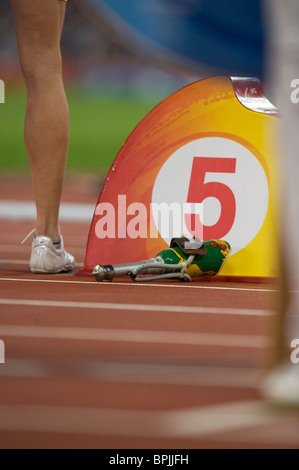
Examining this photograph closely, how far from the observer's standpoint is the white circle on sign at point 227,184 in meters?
3.84

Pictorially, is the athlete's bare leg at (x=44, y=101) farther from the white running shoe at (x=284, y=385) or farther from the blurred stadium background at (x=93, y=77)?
the blurred stadium background at (x=93, y=77)

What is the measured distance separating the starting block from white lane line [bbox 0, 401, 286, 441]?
1.80 m

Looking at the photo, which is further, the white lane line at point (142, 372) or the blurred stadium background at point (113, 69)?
the white lane line at point (142, 372)

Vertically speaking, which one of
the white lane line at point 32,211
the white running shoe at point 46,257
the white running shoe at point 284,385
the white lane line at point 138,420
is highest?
the white lane line at point 32,211

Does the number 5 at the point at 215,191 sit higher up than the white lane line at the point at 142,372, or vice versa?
the number 5 at the point at 215,191

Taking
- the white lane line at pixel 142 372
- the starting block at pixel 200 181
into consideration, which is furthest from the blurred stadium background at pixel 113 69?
the white lane line at pixel 142 372

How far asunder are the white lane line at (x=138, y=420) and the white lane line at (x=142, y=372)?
0.19m

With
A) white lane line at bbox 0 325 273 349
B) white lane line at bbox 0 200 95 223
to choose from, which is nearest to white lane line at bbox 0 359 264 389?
white lane line at bbox 0 325 273 349

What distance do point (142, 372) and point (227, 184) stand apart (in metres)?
1.64

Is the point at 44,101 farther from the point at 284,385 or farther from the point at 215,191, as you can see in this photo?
the point at 284,385

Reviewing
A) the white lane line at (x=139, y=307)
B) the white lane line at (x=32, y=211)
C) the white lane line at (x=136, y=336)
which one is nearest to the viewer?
the white lane line at (x=136, y=336)

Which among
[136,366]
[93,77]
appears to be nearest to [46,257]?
[136,366]

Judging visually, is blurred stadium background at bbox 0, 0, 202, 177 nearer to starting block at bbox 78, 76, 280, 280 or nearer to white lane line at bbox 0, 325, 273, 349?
starting block at bbox 78, 76, 280, 280

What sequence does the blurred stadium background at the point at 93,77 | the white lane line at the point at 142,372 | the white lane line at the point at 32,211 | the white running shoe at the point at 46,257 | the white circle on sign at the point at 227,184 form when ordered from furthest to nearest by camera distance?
the blurred stadium background at the point at 93,77
the white lane line at the point at 32,211
the white running shoe at the point at 46,257
the white circle on sign at the point at 227,184
the white lane line at the point at 142,372
